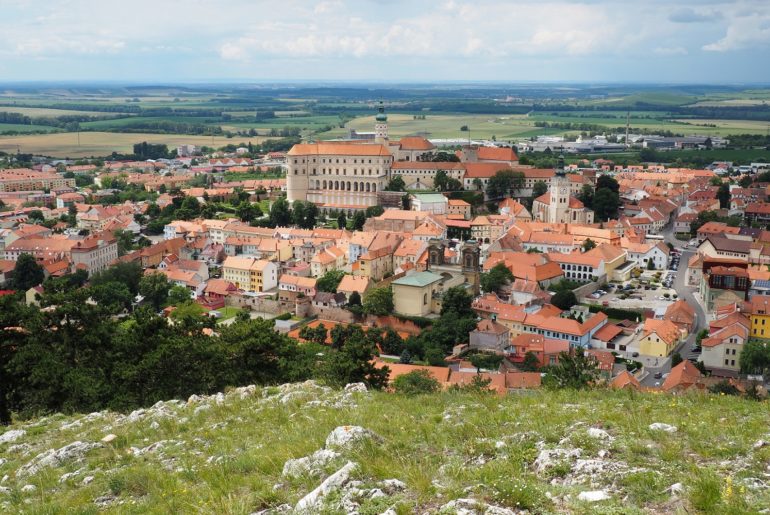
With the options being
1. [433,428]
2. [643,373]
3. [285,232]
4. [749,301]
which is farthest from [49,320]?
[285,232]

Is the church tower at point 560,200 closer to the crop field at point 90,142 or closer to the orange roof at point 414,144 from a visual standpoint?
the orange roof at point 414,144

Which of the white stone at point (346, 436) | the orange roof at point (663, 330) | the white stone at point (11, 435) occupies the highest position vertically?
the white stone at point (346, 436)

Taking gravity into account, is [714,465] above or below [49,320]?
above

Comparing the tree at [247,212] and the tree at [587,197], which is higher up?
the tree at [587,197]

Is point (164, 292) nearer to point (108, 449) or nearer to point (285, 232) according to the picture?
point (285, 232)

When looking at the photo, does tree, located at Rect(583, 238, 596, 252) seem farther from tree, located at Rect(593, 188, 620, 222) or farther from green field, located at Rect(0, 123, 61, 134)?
green field, located at Rect(0, 123, 61, 134)

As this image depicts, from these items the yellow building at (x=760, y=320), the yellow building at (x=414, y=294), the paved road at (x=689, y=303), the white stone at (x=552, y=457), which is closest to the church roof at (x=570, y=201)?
the paved road at (x=689, y=303)

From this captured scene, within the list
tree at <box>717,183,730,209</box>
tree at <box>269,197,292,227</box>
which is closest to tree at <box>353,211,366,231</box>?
tree at <box>269,197,292,227</box>
